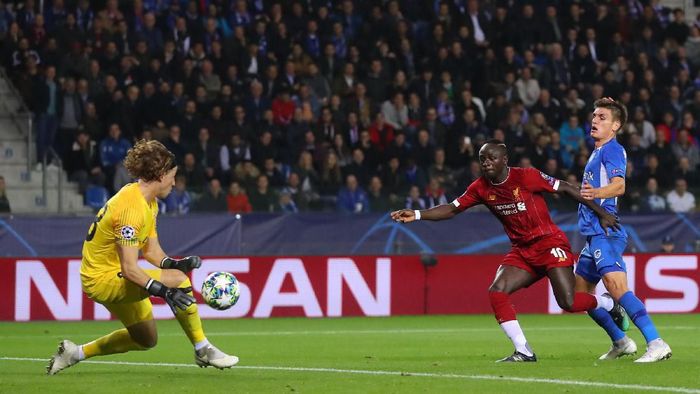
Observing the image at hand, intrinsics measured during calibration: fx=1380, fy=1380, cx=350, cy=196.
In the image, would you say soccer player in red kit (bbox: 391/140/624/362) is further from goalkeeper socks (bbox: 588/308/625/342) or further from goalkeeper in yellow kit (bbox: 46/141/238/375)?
goalkeeper in yellow kit (bbox: 46/141/238/375)

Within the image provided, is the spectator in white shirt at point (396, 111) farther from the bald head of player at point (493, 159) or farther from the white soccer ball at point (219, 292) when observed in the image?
the white soccer ball at point (219, 292)

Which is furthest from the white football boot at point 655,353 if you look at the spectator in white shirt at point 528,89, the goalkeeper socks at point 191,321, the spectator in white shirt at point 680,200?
the spectator in white shirt at point 528,89

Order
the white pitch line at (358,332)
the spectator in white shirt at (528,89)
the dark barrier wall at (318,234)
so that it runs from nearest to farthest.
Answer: the white pitch line at (358,332), the dark barrier wall at (318,234), the spectator in white shirt at (528,89)

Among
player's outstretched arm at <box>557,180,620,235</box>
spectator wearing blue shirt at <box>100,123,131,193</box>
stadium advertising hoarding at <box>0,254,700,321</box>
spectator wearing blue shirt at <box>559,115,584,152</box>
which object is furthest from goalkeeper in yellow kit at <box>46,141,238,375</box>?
spectator wearing blue shirt at <box>559,115,584,152</box>

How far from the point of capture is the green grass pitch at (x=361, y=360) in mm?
9938

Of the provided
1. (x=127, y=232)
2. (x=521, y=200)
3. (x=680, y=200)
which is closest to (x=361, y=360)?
(x=521, y=200)

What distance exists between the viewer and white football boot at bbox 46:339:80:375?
10.8 m

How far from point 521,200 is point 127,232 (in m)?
3.66

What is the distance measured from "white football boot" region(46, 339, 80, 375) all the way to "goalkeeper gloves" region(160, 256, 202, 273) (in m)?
0.99

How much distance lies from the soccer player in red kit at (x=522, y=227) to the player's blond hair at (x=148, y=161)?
2.32 m

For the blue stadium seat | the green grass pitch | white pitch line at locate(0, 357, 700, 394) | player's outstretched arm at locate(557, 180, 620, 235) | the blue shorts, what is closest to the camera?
white pitch line at locate(0, 357, 700, 394)

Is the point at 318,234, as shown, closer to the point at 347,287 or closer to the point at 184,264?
the point at 347,287

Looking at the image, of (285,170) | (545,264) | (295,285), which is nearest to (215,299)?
(545,264)

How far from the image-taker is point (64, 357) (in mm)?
10828
